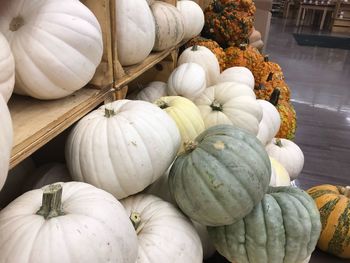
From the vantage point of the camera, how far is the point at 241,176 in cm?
83

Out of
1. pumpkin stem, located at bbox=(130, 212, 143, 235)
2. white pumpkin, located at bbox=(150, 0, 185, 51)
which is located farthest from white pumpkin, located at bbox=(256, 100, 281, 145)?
pumpkin stem, located at bbox=(130, 212, 143, 235)

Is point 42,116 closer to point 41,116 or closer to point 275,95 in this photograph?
point 41,116

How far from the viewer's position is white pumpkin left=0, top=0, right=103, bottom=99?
77 centimetres

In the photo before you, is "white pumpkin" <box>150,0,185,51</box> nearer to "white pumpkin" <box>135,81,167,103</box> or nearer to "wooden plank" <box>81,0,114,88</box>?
"white pumpkin" <box>135,81,167,103</box>

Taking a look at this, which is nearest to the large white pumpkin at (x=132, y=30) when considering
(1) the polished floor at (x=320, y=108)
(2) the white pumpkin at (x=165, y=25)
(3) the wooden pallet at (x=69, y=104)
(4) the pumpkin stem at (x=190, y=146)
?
(3) the wooden pallet at (x=69, y=104)

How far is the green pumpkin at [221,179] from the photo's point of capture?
0.82 metres

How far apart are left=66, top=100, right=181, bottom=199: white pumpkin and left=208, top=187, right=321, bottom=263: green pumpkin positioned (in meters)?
0.28

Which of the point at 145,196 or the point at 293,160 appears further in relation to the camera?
the point at 293,160

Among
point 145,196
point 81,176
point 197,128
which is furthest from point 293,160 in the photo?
point 81,176

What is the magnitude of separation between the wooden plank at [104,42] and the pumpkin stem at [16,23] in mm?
217

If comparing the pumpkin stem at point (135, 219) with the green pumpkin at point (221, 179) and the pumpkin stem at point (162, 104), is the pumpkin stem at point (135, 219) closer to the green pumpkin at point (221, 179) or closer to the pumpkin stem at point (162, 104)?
the green pumpkin at point (221, 179)

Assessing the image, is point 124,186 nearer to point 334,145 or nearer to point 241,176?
point 241,176

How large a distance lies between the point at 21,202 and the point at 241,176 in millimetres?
503

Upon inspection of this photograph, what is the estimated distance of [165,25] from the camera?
136 centimetres
